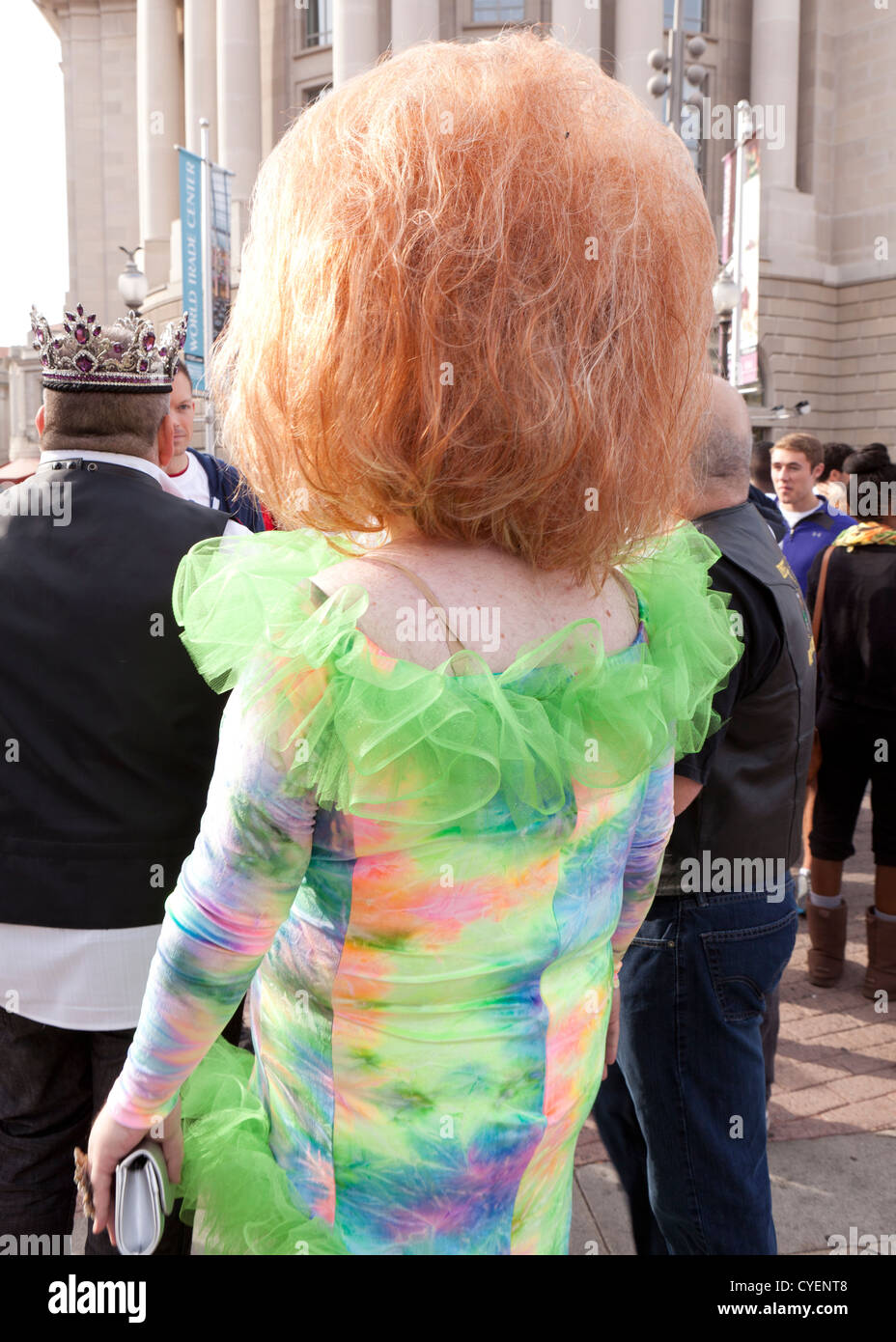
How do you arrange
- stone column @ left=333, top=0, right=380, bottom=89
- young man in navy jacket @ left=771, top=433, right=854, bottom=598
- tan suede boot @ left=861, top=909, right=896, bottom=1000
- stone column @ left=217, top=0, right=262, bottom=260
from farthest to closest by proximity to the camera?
1. stone column @ left=217, top=0, right=262, bottom=260
2. stone column @ left=333, top=0, right=380, bottom=89
3. young man in navy jacket @ left=771, top=433, right=854, bottom=598
4. tan suede boot @ left=861, top=909, right=896, bottom=1000

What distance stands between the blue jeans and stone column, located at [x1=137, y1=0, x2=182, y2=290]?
3332cm

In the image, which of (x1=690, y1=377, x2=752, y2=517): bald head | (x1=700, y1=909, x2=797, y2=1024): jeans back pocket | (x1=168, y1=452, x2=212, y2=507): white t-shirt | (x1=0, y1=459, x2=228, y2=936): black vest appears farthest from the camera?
(x1=168, y1=452, x2=212, y2=507): white t-shirt

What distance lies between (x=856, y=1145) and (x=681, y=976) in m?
1.65

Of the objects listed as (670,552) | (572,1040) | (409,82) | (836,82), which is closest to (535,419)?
(409,82)

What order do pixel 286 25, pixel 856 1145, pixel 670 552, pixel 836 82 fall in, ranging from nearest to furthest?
1. pixel 670 552
2. pixel 856 1145
3. pixel 836 82
4. pixel 286 25

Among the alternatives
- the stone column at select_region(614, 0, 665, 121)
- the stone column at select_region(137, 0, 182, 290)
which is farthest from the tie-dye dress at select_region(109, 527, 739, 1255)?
the stone column at select_region(137, 0, 182, 290)

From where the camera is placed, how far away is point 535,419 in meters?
1.11

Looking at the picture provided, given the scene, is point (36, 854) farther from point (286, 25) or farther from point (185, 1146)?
point (286, 25)

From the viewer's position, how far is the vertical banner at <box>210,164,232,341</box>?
19.4m

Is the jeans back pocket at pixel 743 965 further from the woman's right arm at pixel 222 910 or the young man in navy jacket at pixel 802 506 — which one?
the young man in navy jacket at pixel 802 506

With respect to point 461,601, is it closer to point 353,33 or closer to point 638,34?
point 638,34

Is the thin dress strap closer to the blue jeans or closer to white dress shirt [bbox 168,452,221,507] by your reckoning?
the blue jeans

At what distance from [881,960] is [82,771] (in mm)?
3707
